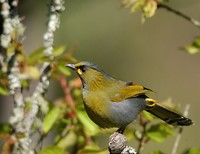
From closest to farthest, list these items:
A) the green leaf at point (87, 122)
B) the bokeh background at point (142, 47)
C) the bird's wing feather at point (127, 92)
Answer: the bird's wing feather at point (127, 92)
the green leaf at point (87, 122)
the bokeh background at point (142, 47)

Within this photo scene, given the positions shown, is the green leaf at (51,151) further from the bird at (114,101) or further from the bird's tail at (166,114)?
the bird's tail at (166,114)

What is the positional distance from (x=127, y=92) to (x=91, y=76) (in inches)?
10.0

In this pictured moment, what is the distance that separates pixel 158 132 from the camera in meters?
3.86

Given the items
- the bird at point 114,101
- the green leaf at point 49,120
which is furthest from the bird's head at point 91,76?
the green leaf at point 49,120

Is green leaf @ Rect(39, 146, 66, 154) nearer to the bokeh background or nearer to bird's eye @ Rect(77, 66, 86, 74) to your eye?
bird's eye @ Rect(77, 66, 86, 74)

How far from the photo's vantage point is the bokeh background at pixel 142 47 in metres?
12.0

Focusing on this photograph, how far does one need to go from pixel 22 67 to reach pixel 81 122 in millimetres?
493

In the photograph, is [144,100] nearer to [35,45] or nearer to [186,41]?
[35,45]

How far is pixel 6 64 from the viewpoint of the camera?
379cm

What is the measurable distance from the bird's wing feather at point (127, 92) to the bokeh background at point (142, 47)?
720 centimetres

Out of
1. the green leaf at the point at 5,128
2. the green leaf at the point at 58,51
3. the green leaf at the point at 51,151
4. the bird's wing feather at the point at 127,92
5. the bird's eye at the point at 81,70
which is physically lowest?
the green leaf at the point at 5,128

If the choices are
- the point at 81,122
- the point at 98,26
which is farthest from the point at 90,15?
the point at 81,122

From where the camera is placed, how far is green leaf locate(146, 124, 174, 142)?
3.85 metres

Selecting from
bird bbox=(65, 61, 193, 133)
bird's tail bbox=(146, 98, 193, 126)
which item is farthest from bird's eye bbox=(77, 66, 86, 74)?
bird's tail bbox=(146, 98, 193, 126)
